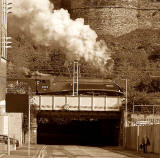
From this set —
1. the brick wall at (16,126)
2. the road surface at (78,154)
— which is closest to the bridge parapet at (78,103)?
the brick wall at (16,126)

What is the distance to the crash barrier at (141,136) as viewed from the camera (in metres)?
57.4

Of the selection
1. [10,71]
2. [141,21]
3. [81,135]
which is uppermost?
[141,21]

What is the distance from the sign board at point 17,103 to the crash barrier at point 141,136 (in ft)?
67.0

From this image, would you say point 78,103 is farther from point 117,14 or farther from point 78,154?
point 117,14

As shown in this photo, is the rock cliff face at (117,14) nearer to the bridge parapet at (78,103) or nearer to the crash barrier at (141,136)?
the bridge parapet at (78,103)

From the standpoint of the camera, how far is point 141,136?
212 ft

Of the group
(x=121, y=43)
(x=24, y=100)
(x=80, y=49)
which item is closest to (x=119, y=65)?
(x=121, y=43)

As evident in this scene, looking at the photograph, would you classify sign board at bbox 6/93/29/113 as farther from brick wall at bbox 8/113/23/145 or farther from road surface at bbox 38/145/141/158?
brick wall at bbox 8/113/23/145

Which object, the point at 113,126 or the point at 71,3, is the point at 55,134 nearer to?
the point at 113,126

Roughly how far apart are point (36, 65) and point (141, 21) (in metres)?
34.3

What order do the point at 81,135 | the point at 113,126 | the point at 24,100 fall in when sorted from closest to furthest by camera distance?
the point at 24,100 < the point at 113,126 < the point at 81,135

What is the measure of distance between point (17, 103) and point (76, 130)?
68.2 metres

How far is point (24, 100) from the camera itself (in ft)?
125

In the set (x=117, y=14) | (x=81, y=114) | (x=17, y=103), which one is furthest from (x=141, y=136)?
(x=117, y=14)
